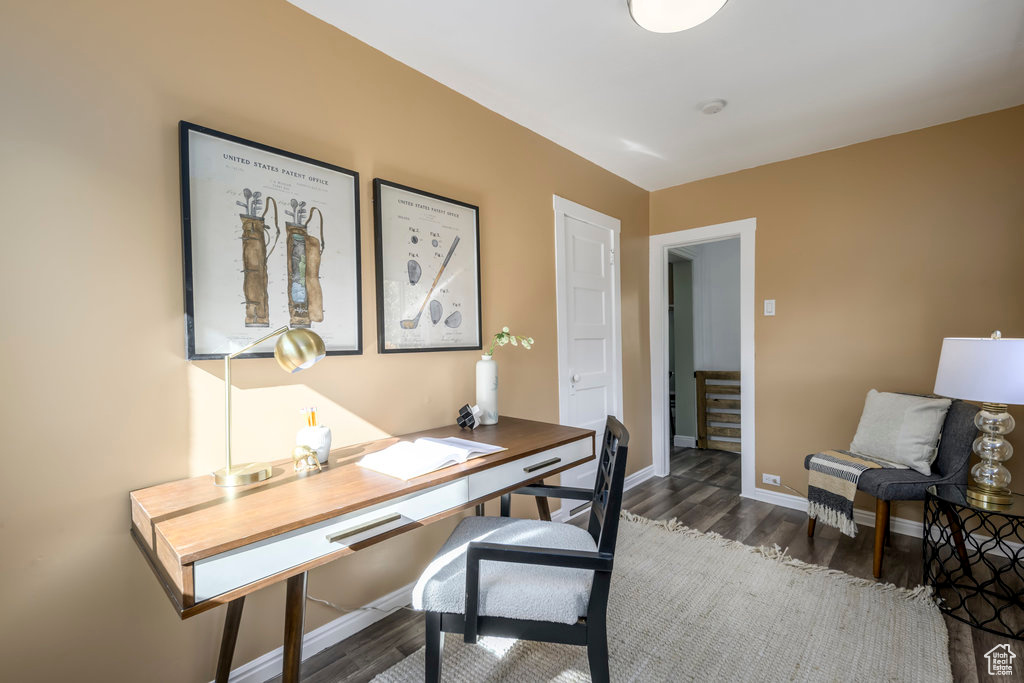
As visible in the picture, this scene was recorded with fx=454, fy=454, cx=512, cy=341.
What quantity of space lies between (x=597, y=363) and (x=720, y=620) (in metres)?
1.70

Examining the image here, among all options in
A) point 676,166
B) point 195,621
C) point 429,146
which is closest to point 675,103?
point 676,166

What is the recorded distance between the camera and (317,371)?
5.64 feet

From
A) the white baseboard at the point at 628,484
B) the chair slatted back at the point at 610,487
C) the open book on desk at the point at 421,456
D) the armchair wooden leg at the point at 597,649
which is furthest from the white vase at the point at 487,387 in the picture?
the white baseboard at the point at 628,484

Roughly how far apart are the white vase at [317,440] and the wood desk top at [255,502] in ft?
0.16

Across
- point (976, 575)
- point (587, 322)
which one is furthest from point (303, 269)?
point (976, 575)

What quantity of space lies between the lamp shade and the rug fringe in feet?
3.03

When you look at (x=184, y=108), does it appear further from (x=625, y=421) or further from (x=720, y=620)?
(x=625, y=421)

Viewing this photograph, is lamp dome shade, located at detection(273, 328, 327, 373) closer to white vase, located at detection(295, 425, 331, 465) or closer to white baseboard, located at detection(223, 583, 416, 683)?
white vase, located at detection(295, 425, 331, 465)

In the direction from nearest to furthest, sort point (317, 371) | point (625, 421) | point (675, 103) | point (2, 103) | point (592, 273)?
point (2, 103), point (317, 371), point (675, 103), point (592, 273), point (625, 421)

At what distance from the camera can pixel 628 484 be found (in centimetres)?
356

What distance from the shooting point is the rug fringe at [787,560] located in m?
2.08

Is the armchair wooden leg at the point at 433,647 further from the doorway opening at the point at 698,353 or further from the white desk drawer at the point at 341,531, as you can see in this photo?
the doorway opening at the point at 698,353

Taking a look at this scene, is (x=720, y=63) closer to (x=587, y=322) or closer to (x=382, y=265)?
(x=587, y=322)

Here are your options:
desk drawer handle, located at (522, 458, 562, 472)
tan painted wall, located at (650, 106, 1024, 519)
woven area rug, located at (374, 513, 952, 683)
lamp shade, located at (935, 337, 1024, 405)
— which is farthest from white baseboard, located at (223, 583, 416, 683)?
tan painted wall, located at (650, 106, 1024, 519)
